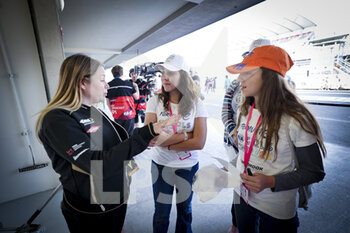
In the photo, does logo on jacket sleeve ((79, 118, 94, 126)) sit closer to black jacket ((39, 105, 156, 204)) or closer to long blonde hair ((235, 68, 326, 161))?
black jacket ((39, 105, 156, 204))

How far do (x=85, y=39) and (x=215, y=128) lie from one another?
19.2 ft

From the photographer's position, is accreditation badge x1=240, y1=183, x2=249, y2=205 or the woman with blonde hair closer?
the woman with blonde hair

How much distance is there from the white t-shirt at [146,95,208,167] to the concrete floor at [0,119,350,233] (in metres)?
0.45

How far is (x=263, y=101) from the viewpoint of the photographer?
0.94 meters

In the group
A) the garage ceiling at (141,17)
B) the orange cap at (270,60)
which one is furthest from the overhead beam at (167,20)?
the orange cap at (270,60)

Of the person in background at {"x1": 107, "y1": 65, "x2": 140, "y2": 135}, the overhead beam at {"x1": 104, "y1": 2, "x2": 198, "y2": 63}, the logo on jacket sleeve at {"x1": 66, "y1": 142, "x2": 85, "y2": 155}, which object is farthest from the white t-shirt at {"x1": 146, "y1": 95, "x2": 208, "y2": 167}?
the overhead beam at {"x1": 104, "y1": 2, "x2": 198, "y2": 63}

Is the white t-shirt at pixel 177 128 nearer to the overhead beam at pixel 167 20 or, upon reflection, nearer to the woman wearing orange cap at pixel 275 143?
the woman wearing orange cap at pixel 275 143

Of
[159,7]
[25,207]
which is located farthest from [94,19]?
[25,207]

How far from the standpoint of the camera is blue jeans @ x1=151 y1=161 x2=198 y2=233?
133cm

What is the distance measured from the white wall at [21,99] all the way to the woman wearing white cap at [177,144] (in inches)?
63.9

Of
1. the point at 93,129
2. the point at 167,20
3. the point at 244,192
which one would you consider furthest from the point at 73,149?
the point at 167,20

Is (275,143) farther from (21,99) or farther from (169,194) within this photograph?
(21,99)

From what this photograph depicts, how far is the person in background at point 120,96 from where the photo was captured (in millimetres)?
3234

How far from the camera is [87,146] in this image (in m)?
0.77
